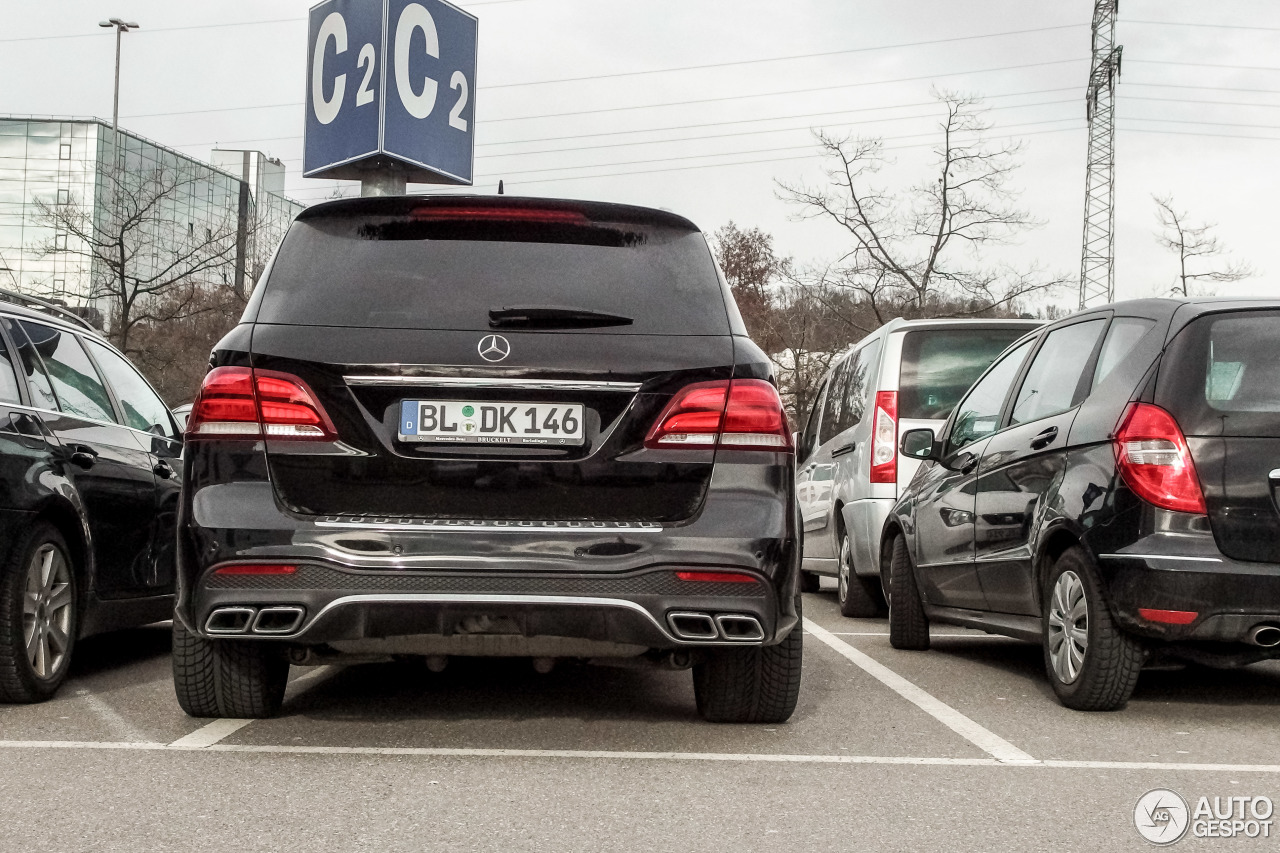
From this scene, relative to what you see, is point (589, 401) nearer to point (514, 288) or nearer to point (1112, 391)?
point (514, 288)

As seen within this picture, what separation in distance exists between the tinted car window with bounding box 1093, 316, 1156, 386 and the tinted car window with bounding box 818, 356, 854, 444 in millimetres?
4657

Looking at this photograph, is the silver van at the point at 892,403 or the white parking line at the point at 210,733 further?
the silver van at the point at 892,403

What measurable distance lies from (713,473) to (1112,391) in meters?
2.03

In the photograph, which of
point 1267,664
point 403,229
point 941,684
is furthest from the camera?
point 1267,664

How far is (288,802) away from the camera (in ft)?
13.7

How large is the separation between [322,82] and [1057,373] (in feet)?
59.9

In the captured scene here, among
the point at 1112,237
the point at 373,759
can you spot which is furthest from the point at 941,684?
the point at 1112,237

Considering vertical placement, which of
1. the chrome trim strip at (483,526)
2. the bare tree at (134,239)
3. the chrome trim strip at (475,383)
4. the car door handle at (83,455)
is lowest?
the chrome trim strip at (483,526)

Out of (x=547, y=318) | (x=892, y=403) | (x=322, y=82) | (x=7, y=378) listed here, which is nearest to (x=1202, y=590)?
(x=547, y=318)

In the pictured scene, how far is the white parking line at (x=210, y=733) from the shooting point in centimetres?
502

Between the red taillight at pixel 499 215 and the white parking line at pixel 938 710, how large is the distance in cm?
224

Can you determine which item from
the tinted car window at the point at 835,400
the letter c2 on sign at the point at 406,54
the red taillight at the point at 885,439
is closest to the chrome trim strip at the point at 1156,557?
the red taillight at the point at 885,439

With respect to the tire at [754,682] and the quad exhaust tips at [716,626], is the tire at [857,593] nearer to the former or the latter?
the tire at [754,682]

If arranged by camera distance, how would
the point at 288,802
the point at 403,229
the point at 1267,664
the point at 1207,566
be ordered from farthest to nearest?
the point at 1267,664 → the point at 1207,566 → the point at 403,229 → the point at 288,802
